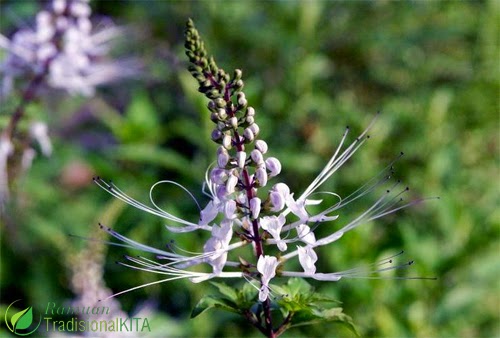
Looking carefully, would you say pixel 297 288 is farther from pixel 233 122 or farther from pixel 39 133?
pixel 39 133

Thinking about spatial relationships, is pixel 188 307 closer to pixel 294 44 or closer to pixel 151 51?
pixel 294 44

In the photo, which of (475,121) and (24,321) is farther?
(475,121)

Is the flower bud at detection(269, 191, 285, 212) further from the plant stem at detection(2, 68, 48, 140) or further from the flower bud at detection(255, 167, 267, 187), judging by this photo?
the plant stem at detection(2, 68, 48, 140)

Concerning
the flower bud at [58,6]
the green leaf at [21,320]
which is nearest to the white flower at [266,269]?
the green leaf at [21,320]

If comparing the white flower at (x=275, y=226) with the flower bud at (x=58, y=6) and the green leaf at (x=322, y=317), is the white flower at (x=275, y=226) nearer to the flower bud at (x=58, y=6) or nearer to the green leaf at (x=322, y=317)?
the green leaf at (x=322, y=317)

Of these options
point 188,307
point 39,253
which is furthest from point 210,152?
point 39,253

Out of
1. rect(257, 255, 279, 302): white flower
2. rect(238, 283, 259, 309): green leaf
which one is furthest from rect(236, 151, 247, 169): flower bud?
rect(238, 283, 259, 309): green leaf

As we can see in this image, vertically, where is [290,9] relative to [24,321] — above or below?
above

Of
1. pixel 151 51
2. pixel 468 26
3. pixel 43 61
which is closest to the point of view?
pixel 43 61

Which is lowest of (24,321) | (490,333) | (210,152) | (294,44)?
(490,333)
